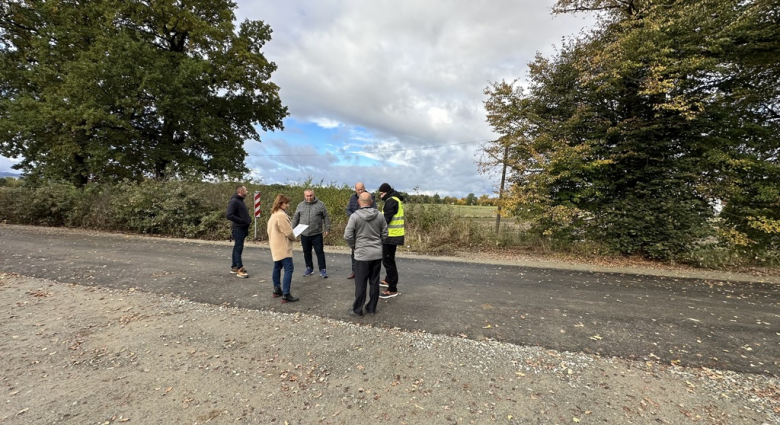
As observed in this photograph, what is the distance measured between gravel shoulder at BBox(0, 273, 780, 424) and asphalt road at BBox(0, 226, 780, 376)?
45 centimetres

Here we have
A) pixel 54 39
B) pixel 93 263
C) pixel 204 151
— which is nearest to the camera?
pixel 93 263

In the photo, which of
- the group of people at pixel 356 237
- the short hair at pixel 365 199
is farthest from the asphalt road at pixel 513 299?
the short hair at pixel 365 199

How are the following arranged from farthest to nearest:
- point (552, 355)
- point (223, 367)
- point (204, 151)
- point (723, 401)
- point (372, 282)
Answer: point (204, 151), point (372, 282), point (552, 355), point (223, 367), point (723, 401)

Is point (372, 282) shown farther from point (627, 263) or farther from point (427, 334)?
point (627, 263)

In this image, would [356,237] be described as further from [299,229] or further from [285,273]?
[299,229]

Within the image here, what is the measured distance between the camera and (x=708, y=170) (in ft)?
29.1

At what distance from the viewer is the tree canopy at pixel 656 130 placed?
8.01m

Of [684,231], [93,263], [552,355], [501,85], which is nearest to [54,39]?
[93,263]

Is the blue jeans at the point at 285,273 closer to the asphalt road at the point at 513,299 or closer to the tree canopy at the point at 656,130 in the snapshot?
the asphalt road at the point at 513,299

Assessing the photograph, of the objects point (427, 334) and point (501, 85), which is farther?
point (501, 85)

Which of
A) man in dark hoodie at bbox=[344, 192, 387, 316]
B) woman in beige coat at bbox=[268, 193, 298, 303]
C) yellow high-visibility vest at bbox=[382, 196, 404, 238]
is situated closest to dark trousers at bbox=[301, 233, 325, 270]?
woman in beige coat at bbox=[268, 193, 298, 303]

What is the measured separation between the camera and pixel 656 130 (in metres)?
9.17

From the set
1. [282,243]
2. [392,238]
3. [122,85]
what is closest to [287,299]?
[282,243]

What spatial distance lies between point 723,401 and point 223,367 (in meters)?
4.63
